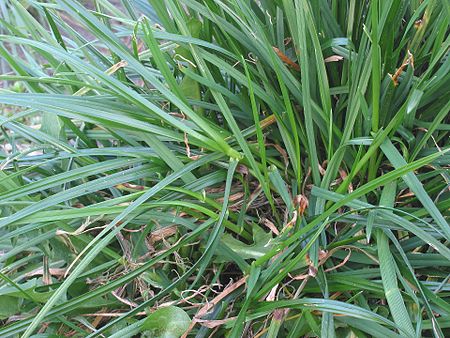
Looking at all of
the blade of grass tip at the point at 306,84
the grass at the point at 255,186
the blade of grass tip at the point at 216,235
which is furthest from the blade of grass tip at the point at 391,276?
the blade of grass tip at the point at 216,235

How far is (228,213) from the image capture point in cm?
98

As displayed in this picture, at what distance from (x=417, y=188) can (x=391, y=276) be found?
133 millimetres

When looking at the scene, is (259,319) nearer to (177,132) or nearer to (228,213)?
(228,213)

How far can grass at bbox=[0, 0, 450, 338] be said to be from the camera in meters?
0.89

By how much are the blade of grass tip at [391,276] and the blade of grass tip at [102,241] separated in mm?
286

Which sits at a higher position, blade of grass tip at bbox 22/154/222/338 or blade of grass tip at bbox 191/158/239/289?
blade of grass tip at bbox 22/154/222/338

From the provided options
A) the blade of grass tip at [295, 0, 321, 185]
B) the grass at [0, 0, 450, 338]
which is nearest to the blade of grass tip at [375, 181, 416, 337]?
the grass at [0, 0, 450, 338]

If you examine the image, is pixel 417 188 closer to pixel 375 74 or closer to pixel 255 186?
pixel 375 74

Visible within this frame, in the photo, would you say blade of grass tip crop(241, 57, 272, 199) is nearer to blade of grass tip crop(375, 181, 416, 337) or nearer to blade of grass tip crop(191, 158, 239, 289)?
blade of grass tip crop(191, 158, 239, 289)

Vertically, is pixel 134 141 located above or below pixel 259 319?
above

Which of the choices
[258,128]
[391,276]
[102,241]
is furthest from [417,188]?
[102,241]

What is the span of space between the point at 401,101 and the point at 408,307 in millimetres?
336

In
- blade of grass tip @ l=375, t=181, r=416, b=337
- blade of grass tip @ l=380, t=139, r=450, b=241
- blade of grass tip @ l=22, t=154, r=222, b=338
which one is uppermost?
blade of grass tip @ l=22, t=154, r=222, b=338

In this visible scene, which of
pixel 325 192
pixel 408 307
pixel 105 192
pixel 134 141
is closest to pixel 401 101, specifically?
pixel 325 192
